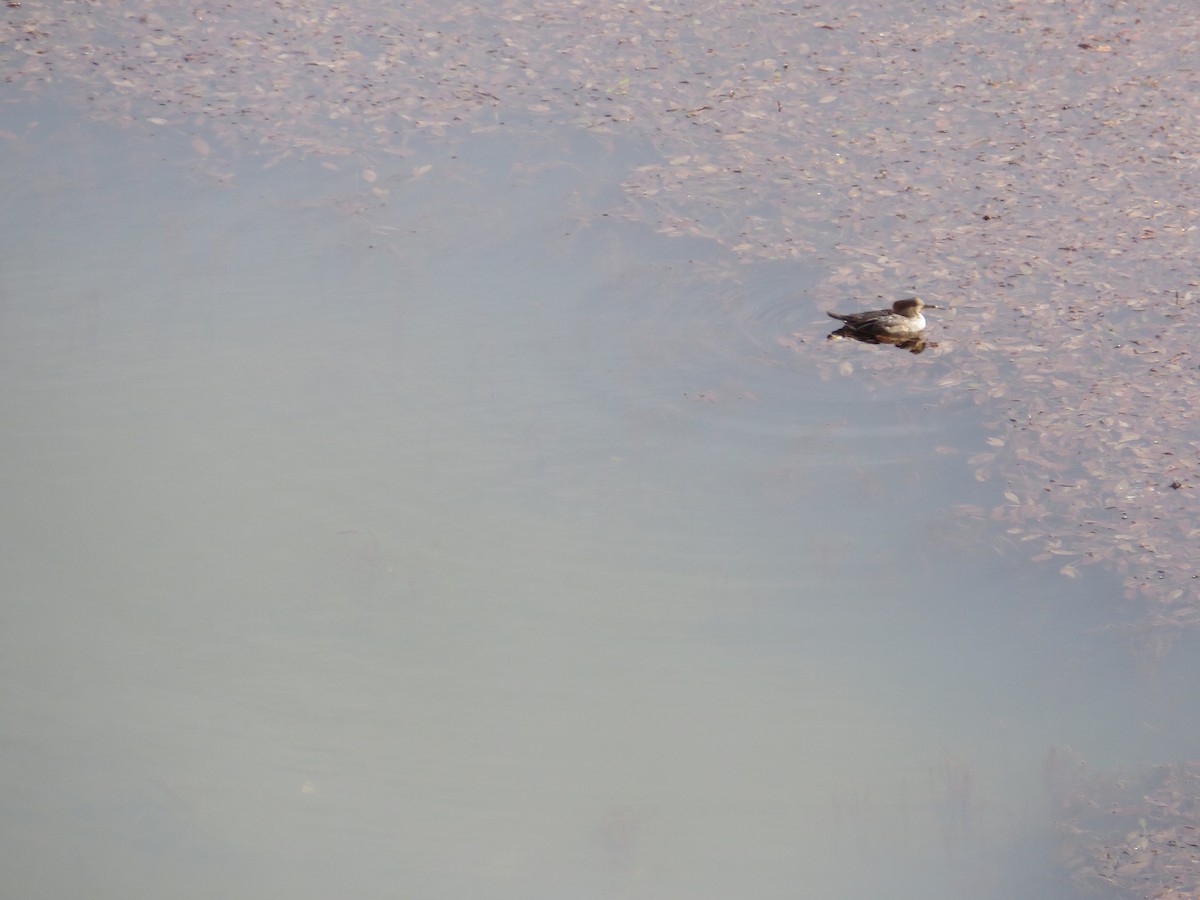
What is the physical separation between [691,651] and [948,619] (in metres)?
0.87

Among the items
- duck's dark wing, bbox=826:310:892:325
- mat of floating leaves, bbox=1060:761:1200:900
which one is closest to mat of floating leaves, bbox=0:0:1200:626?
duck's dark wing, bbox=826:310:892:325

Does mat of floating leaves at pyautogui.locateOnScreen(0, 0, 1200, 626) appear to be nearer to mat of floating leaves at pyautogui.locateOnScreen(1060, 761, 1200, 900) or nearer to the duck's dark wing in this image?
the duck's dark wing

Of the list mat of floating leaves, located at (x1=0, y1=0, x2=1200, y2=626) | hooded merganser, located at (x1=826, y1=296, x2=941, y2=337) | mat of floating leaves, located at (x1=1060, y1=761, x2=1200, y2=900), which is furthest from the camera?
hooded merganser, located at (x1=826, y1=296, x2=941, y2=337)

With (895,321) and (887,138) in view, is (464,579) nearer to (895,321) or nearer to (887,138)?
(895,321)

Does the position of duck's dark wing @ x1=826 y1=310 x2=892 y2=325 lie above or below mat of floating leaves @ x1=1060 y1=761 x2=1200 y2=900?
above

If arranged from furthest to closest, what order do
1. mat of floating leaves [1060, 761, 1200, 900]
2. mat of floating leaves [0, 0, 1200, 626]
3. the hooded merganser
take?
the hooded merganser
mat of floating leaves [0, 0, 1200, 626]
mat of floating leaves [1060, 761, 1200, 900]

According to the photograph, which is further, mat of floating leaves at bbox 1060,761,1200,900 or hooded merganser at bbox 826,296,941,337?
hooded merganser at bbox 826,296,941,337

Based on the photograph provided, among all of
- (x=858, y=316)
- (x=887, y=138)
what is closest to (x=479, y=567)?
(x=858, y=316)

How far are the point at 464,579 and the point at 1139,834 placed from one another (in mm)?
2225

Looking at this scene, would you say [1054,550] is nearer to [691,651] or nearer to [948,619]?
[948,619]

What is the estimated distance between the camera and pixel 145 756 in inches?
129

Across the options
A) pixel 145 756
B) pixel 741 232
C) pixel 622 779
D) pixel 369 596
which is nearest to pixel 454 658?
pixel 369 596

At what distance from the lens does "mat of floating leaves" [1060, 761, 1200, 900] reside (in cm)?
293

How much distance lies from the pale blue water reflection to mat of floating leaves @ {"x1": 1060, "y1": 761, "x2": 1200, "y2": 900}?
0.11 m
